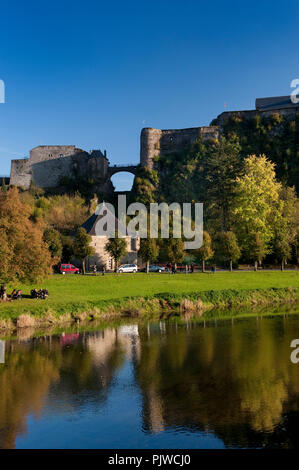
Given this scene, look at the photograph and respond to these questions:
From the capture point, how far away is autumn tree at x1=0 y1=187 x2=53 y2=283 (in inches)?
1181

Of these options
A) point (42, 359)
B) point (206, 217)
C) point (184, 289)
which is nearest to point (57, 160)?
point (206, 217)

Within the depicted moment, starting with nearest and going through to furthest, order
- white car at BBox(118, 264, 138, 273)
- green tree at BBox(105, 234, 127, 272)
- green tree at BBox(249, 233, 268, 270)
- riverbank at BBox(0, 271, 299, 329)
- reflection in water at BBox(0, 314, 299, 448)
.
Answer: reflection in water at BBox(0, 314, 299, 448) → riverbank at BBox(0, 271, 299, 329) → green tree at BBox(105, 234, 127, 272) → green tree at BBox(249, 233, 268, 270) → white car at BBox(118, 264, 138, 273)

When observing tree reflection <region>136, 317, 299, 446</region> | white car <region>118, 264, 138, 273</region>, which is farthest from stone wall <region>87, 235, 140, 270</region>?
tree reflection <region>136, 317, 299, 446</region>

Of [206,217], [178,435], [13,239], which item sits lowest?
[178,435]

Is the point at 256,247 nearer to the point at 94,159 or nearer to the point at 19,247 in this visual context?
the point at 19,247

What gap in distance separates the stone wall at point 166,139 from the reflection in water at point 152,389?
79314 mm

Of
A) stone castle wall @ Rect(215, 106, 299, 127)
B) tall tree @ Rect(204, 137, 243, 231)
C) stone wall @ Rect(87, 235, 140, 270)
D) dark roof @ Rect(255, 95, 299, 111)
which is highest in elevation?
dark roof @ Rect(255, 95, 299, 111)

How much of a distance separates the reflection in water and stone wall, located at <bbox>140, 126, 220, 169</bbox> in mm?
79314

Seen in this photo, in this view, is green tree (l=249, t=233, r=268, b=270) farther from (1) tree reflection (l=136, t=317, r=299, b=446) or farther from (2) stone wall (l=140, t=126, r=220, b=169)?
(2) stone wall (l=140, t=126, r=220, b=169)

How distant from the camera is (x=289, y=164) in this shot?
Result: 90.3 m

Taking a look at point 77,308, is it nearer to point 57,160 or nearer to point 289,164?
point 289,164

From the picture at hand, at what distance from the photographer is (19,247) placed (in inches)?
1211

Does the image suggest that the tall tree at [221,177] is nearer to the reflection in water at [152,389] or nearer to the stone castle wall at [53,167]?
the stone castle wall at [53,167]

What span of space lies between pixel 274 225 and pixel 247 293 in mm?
21636
